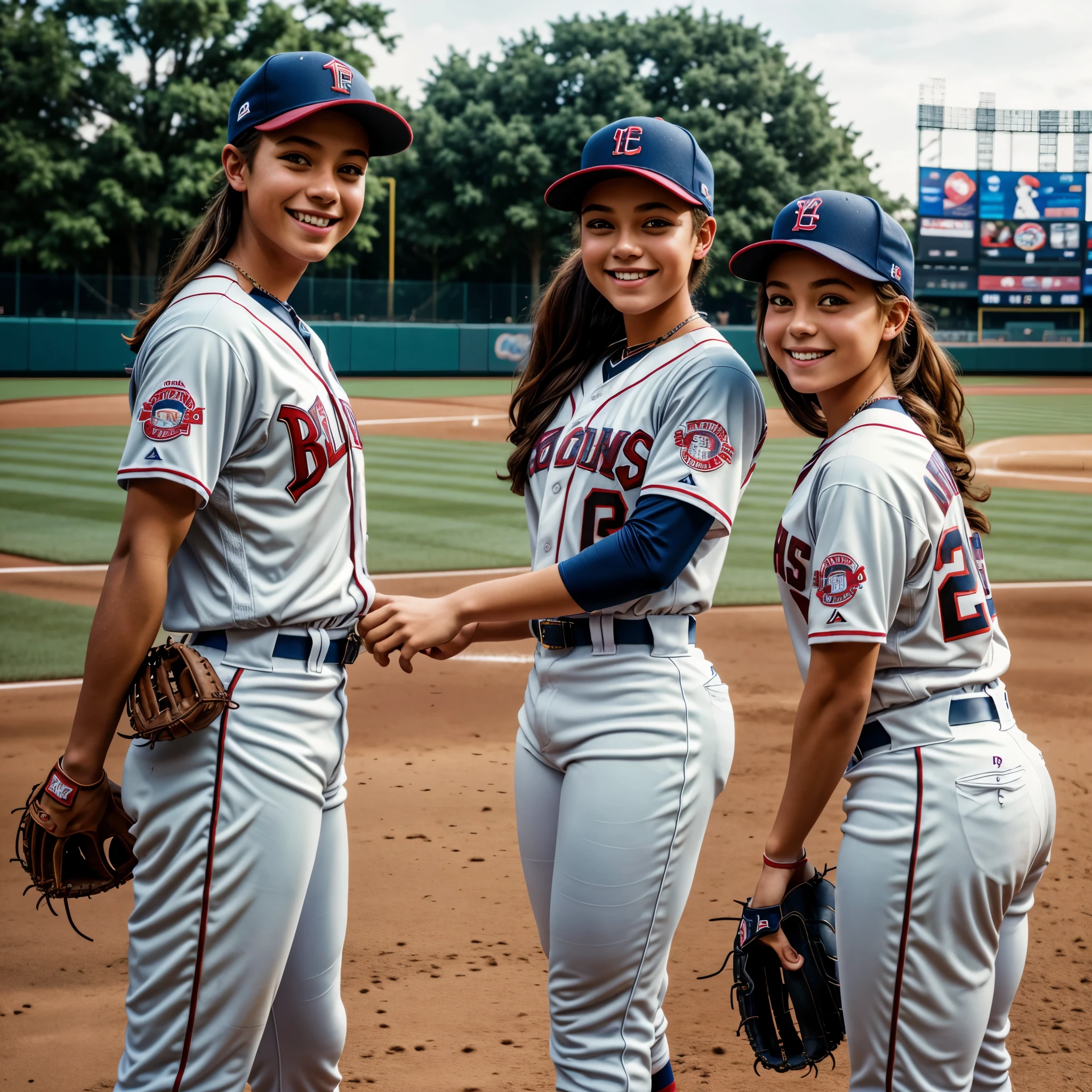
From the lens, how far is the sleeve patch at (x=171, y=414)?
6.13 ft

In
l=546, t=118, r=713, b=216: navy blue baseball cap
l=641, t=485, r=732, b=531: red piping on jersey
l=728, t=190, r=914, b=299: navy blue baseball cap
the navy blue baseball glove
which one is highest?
l=546, t=118, r=713, b=216: navy blue baseball cap

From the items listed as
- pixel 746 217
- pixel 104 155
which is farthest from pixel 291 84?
pixel 746 217

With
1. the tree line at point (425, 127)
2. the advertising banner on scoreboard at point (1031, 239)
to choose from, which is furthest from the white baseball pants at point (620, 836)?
the advertising banner on scoreboard at point (1031, 239)

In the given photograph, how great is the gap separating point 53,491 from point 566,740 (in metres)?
11.5

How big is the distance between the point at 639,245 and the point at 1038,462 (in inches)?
644

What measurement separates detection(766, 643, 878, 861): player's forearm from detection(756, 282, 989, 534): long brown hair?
0.39 meters

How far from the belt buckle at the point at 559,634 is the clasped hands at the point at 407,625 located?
5.3 inches

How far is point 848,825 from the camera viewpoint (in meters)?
1.98

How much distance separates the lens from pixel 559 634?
2264mm

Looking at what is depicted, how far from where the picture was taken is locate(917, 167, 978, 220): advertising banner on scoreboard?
51.4m

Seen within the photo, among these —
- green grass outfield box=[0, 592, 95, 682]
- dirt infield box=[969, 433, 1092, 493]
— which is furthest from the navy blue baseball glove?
dirt infield box=[969, 433, 1092, 493]

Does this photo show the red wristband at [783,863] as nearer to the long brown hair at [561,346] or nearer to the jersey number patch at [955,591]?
the jersey number patch at [955,591]

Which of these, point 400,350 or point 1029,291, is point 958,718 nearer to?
point 400,350

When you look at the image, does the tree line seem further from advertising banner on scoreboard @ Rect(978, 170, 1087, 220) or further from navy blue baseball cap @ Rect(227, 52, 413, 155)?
navy blue baseball cap @ Rect(227, 52, 413, 155)
